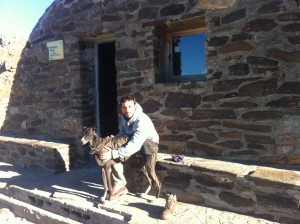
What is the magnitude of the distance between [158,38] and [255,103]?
177 centimetres

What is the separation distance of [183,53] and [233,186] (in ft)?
6.89

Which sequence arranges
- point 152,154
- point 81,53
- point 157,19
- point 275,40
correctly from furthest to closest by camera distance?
point 81,53 < point 157,19 < point 152,154 < point 275,40

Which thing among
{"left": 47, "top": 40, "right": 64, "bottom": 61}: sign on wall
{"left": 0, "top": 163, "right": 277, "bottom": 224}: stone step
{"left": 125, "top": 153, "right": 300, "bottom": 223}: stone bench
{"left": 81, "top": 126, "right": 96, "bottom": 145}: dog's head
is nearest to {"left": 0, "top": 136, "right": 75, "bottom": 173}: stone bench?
{"left": 0, "top": 163, "right": 277, "bottom": 224}: stone step

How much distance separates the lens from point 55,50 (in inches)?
234

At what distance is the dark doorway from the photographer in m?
6.16

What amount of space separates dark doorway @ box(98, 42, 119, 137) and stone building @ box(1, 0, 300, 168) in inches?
0.9

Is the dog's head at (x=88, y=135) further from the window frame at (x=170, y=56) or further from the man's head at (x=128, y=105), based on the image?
the window frame at (x=170, y=56)

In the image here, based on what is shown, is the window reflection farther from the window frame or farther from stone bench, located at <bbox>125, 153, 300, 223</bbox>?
stone bench, located at <bbox>125, 153, 300, 223</bbox>

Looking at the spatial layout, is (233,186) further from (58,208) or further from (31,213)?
(31,213)

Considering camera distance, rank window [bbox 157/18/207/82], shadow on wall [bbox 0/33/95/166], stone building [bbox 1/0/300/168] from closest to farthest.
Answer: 1. stone building [bbox 1/0/300/168]
2. window [bbox 157/18/207/82]
3. shadow on wall [bbox 0/33/95/166]

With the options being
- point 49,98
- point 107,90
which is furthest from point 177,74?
point 49,98

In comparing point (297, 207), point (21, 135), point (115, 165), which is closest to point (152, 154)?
point (115, 165)

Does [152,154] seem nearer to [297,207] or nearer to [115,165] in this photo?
[115,165]

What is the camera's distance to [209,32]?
13.6ft
